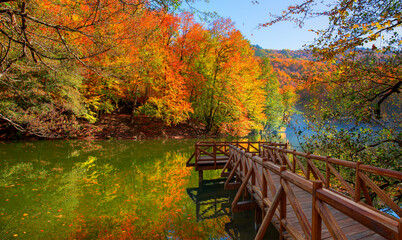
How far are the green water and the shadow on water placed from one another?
0.09ft

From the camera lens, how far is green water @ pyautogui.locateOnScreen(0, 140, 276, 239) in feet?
16.4

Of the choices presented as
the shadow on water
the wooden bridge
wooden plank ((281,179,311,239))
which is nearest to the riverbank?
the shadow on water

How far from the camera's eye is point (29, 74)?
46.0 feet

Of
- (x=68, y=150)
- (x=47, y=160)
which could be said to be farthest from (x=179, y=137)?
(x=47, y=160)

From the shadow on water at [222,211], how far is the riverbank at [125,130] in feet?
47.9

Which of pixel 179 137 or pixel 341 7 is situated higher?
pixel 341 7

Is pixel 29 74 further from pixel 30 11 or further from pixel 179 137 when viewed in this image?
pixel 179 137

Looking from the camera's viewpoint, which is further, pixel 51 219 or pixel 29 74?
pixel 29 74

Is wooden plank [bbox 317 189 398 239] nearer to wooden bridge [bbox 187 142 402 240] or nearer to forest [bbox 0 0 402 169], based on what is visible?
wooden bridge [bbox 187 142 402 240]

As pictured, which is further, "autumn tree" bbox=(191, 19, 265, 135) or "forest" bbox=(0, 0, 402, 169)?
"autumn tree" bbox=(191, 19, 265, 135)

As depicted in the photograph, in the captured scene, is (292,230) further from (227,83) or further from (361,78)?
(227,83)

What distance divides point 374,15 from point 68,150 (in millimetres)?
17824

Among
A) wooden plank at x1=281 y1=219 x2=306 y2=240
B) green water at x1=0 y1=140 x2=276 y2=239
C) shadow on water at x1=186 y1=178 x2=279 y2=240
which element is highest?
wooden plank at x1=281 y1=219 x2=306 y2=240

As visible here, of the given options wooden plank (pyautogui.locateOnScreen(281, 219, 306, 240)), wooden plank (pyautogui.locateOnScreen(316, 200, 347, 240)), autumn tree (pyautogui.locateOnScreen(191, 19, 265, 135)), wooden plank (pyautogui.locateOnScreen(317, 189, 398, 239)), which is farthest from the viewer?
autumn tree (pyautogui.locateOnScreen(191, 19, 265, 135))
